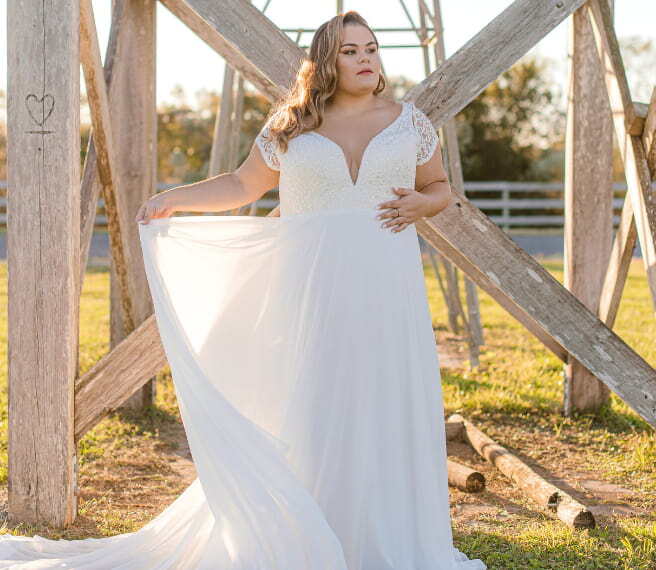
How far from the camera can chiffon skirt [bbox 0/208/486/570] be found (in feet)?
10.1

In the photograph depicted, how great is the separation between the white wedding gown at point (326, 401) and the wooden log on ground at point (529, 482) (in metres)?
0.65

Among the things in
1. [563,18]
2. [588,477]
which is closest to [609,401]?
[588,477]

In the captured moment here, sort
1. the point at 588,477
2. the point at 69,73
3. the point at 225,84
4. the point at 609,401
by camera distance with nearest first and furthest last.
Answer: the point at 69,73
the point at 588,477
the point at 609,401
the point at 225,84

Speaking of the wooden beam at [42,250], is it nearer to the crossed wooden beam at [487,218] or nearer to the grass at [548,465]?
the crossed wooden beam at [487,218]

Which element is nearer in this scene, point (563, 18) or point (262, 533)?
point (262, 533)

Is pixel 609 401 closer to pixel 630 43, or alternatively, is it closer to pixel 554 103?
pixel 554 103

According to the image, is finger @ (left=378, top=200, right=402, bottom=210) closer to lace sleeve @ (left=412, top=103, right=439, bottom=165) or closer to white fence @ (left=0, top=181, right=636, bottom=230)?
lace sleeve @ (left=412, top=103, right=439, bottom=165)

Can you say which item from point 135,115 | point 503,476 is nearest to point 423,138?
point 503,476

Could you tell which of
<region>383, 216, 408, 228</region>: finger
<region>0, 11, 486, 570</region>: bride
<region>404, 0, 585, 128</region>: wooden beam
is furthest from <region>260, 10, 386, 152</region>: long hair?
<region>404, 0, 585, 128</region>: wooden beam

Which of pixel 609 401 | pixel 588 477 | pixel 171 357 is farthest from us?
pixel 609 401

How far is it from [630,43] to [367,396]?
23754 mm

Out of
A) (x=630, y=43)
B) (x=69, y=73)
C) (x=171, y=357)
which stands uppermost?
(x=630, y=43)

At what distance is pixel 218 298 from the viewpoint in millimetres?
3387

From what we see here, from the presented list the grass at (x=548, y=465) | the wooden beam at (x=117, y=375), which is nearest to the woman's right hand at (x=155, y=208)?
the wooden beam at (x=117, y=375)
